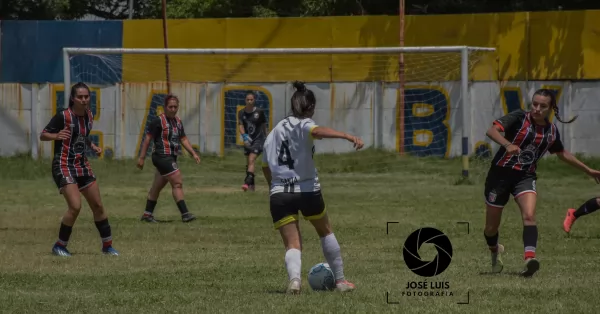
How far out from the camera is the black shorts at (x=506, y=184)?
10914 mm

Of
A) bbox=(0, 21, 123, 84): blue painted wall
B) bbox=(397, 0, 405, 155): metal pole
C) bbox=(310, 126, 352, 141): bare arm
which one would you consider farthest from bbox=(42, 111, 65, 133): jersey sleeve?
bbox=(0, 21, 123, 84): blue painted wall

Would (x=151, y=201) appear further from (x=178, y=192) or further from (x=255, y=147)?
(x=255, y=147)

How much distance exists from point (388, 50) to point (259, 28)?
29.7 ft

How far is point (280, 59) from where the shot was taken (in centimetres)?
3153

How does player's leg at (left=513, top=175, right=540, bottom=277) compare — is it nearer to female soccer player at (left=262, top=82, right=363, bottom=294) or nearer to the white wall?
female soccer player at (left=262, top=82, right=363, bottom=294)

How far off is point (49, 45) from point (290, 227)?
990 inches

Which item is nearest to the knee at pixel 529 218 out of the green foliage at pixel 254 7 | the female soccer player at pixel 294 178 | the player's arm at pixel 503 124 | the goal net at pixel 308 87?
the player's arm at pixel 503 124

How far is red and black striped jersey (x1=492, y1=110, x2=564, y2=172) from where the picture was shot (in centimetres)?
1087

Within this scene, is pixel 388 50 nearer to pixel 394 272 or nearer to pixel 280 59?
pixel 280 59

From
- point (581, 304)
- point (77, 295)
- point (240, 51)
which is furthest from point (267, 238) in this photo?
point (240, 51)

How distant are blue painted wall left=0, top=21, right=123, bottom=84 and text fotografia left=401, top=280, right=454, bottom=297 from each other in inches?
909

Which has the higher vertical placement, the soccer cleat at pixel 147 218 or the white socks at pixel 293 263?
the white socks at pixel 293 263

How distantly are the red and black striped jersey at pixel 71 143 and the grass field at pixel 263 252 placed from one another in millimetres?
1003

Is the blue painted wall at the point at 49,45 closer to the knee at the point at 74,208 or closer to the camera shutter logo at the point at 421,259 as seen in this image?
the knee at the point at 74,208
